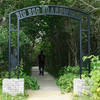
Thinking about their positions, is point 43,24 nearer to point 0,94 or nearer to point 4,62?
point 4,62

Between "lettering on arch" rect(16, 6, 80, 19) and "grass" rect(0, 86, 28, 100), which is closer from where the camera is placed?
"grass" rect(0, 86, 28, 100)

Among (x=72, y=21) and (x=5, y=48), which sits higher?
(x=72, y=21)

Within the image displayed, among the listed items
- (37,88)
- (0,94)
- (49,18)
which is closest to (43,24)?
(49,18)

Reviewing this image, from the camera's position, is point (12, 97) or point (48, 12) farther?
point (48, 12)

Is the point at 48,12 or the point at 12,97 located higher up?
the point at 48,12

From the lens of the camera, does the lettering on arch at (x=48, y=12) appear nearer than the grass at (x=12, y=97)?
No

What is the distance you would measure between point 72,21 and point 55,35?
3.01 metres

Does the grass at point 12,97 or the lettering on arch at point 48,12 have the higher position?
the lettering on arch at point 48,12

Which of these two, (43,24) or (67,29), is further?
(43,24)

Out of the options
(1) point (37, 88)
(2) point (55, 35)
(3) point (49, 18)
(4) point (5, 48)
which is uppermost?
(3) point (49, 18)

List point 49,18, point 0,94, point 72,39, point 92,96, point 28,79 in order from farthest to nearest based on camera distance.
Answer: point 49,18, point 72,39, point 28,79, point 0,94, point 92,96

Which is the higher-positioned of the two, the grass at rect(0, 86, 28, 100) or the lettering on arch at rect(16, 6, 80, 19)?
the lettering on arch at rect(16, 6, 80, 19)

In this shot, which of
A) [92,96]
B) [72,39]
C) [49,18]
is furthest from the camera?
[49,18]

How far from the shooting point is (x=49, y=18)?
41.9ft
